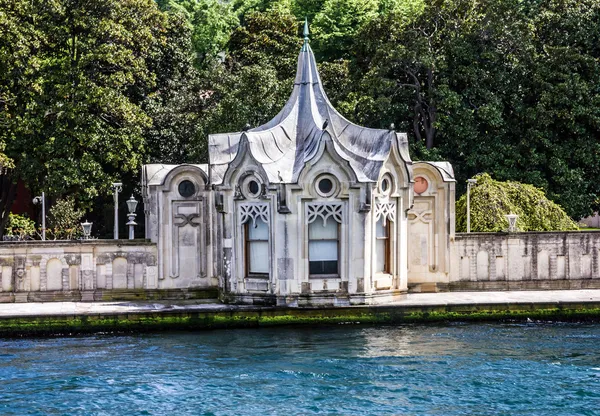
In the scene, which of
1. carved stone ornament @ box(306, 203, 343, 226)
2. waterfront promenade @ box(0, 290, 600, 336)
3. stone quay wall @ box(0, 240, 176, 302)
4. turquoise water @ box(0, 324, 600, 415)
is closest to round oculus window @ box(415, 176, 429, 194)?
waterfront promenade @ box(0, 290, 600, 336)

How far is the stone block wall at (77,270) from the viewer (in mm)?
28781

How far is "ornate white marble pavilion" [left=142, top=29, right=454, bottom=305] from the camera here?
2761 centimetres

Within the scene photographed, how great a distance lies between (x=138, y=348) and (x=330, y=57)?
34106mm

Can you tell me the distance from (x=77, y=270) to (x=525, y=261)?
12.4m

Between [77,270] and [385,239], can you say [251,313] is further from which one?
[77,270]

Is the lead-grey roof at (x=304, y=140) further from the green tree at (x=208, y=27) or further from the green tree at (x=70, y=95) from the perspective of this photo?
the green tree at (x=208, y=27)

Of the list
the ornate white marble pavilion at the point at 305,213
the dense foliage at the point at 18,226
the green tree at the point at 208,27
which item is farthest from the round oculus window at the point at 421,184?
the green tree at the point at 208,27

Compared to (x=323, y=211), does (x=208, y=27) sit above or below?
above

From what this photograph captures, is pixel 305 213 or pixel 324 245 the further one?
pixel 324 245

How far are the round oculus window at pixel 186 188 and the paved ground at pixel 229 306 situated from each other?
297 cm

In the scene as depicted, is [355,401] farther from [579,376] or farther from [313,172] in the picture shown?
[313,172]

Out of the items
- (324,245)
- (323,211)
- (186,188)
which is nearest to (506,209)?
(324,245)

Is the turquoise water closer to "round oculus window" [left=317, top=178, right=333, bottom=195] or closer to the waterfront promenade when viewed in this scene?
the waterfront promenade

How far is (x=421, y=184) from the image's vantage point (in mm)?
30531
